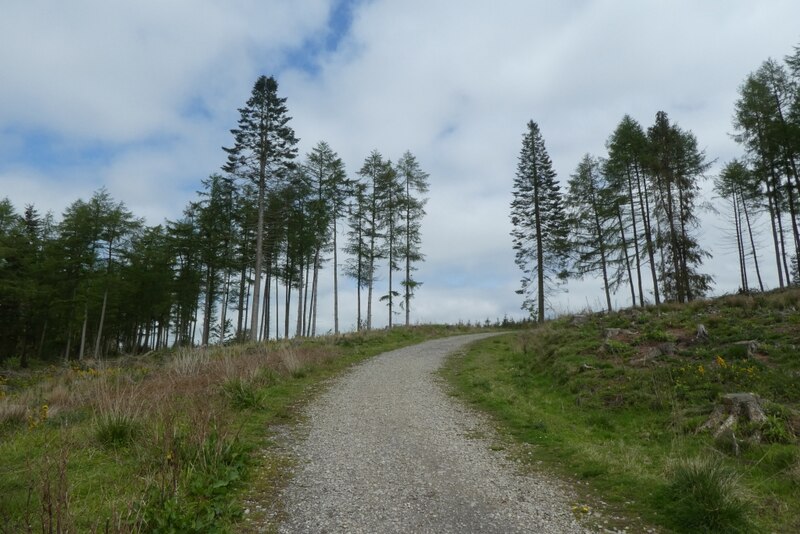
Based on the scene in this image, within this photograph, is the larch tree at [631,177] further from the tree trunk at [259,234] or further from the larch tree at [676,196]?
the tree trunk at [259,234]

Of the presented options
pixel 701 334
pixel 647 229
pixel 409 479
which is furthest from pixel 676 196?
pixel 409 479

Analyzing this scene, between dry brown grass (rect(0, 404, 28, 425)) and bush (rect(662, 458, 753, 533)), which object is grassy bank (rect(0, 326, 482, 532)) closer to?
dry brown grass (rect(0, 404, 28, 425))

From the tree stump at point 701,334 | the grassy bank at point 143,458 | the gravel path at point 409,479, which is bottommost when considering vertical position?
the gravel path at point 409,479

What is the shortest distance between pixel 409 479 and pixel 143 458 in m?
3.15

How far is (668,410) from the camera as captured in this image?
740 centimetres

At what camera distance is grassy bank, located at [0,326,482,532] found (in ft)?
11.4

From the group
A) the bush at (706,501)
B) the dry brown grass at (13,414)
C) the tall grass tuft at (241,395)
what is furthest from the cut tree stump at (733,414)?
the dry brown grass at (13,414)

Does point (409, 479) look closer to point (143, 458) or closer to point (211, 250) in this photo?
point (143, 458)

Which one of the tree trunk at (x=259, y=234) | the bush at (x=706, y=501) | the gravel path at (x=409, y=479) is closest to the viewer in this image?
the bush at (x=706, y=501)

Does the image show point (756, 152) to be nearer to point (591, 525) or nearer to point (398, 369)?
point (398, 369)

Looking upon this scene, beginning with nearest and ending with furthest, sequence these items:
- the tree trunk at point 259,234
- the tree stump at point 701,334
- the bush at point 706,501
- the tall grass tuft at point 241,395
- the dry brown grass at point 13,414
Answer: the bush at point 706,501 < the dry brown grass at point 13,414 < the tall grass tuft at point 241,395 < the tree stump at point 701,334 < the tree trunk at point 259,234

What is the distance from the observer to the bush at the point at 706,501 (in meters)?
3.86

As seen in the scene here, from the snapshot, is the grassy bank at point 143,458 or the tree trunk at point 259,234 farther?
the tree trunk at point 259,234

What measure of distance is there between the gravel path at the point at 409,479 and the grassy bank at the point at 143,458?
593 mm
